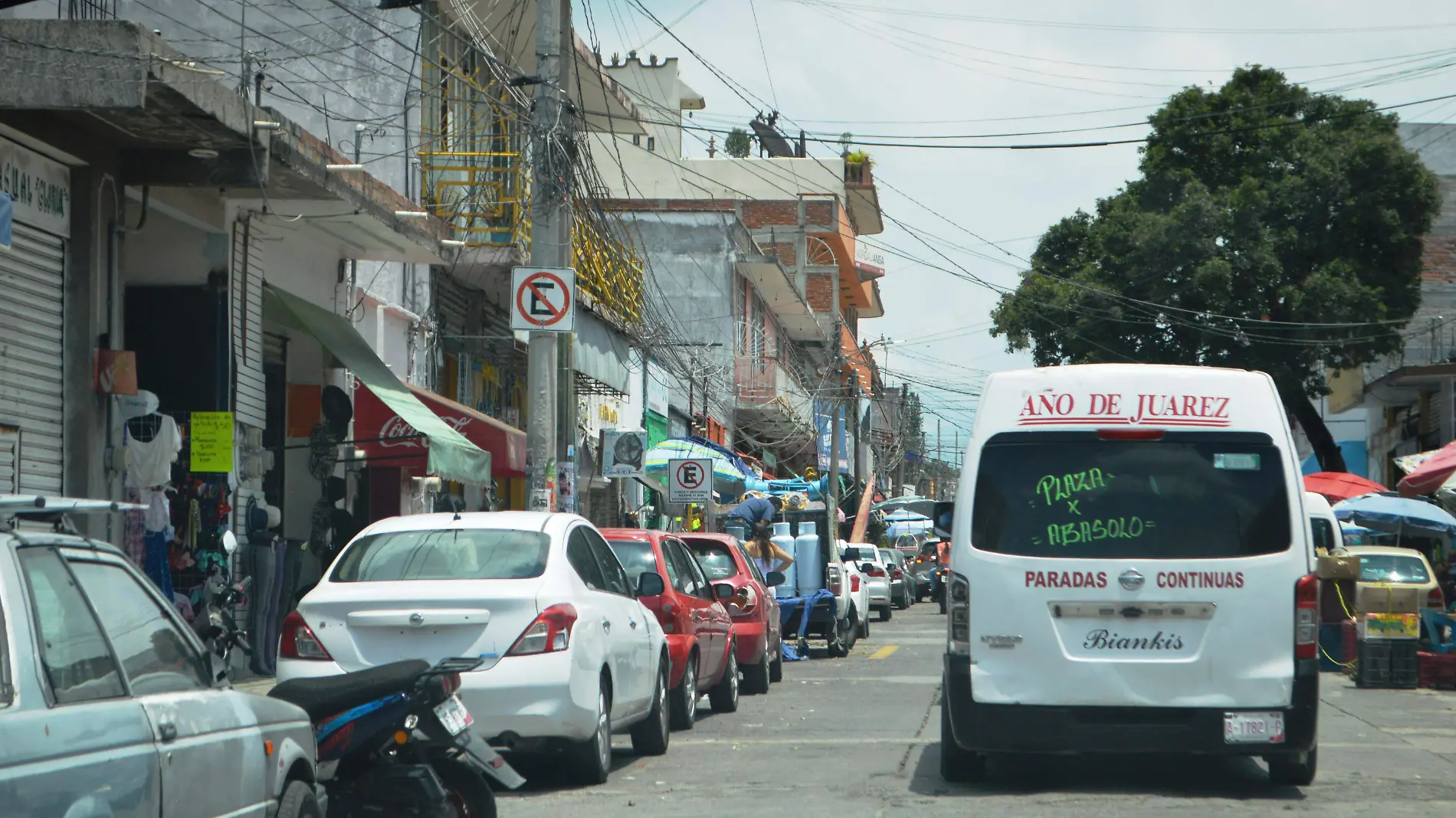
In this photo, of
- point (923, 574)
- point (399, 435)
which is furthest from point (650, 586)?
point (923, 574)

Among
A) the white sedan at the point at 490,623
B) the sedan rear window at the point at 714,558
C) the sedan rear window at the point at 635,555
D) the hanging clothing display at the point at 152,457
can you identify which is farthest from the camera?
the sedan rear window at the point at 714,558

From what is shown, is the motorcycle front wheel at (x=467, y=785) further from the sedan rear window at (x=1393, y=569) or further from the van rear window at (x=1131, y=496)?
the sedan rear window at (x=1393, y=569)

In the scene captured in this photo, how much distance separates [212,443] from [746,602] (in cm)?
534

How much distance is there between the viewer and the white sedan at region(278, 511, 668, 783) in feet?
29.9

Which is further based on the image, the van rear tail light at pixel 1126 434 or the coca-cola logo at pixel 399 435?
the coca-cola logo at pixel 399 435

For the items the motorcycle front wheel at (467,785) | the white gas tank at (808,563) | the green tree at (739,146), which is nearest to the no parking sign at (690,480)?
the white gas tank at (808,563)

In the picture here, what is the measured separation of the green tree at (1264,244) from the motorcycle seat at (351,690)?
3562cm

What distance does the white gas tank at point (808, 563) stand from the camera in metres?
25.2

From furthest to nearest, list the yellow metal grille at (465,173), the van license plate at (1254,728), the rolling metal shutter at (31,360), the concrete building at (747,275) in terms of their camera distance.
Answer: the concrete building at (747,275) < the yellow metal grille at (465,173) < the rolling metal shutter at (31,360) < the van license plate at (1254,728)

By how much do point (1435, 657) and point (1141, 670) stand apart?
9905 millimetres

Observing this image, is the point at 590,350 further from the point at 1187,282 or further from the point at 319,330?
the point at 1187,282

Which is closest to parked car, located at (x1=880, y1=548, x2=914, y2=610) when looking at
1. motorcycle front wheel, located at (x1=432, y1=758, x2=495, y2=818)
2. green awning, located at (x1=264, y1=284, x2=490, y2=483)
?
green awning, located at (x1=264, y1=284, x2=490, y2=483)

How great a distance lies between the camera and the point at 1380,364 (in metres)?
49.8

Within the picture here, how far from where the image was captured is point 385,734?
698 cm
